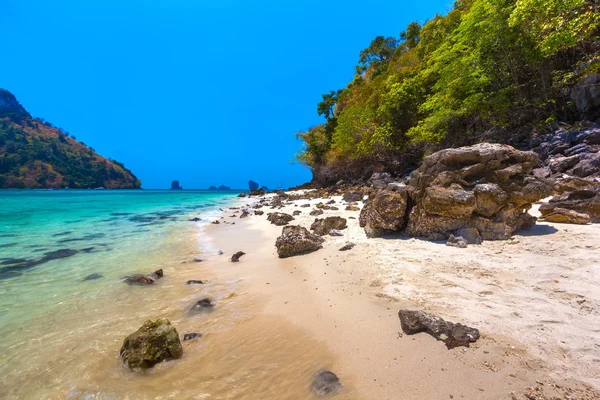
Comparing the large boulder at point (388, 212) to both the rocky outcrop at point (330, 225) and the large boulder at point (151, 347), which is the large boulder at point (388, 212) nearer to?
the rocky outcrop at point (330, 225)

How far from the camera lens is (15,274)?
6668 millimetres

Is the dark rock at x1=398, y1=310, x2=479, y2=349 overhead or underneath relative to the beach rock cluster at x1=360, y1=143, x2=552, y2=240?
underneath

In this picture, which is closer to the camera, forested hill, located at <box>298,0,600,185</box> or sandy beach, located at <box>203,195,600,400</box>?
sandy beach, located at <box>203,195,600,400</box>

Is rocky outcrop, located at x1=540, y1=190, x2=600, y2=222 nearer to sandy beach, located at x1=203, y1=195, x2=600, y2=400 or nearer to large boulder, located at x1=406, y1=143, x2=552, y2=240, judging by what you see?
sandy beach, located at x1=203, y1=195, x2=600, y2=400

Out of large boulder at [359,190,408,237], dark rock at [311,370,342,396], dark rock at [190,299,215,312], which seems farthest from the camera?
large boulder at [359,190,408,237]

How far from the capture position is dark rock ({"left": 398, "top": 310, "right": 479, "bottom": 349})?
2.71m

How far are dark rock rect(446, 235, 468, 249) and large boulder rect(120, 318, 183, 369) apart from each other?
18.9 feet

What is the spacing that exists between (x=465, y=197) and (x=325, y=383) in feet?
17.7

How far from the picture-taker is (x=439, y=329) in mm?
2879

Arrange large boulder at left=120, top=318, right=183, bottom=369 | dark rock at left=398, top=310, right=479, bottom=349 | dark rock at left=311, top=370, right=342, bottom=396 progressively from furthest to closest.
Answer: large boulder at left=120, top=318, right=183, bottom=369, dark rock at left=398, top=310, right=479, bottom=349, dark rock at left=311, top=370, right=342, bottom=396

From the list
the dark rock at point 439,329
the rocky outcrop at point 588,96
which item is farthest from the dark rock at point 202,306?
the rocky outcrop at point 588,96

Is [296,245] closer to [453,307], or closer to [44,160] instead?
[453,307]

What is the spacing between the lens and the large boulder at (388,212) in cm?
709

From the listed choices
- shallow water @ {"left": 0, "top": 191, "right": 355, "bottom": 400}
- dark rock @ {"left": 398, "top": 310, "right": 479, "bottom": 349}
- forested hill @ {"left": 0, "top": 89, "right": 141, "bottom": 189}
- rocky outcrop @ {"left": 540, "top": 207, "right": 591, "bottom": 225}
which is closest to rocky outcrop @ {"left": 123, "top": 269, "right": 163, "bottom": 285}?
shallow water @ {"left": 0, "top": 191, "right": 355, "bottom": 400}
